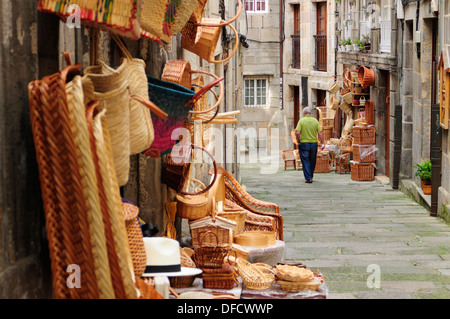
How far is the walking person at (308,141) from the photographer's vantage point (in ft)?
59.6

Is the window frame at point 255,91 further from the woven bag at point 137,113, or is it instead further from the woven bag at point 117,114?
the woven bag at point 117,114

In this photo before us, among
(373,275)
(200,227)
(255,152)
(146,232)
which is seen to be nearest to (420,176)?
(373,275)

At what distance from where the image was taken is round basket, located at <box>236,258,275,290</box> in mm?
5531

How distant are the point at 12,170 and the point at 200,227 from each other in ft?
12.1

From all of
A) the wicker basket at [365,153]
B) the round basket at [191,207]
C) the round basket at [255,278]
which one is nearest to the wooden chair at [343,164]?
the wicker basket at [365,153]

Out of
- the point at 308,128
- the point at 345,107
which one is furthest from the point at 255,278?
the point at 345,107

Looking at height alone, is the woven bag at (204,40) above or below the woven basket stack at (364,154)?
above

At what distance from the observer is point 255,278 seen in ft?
18.2

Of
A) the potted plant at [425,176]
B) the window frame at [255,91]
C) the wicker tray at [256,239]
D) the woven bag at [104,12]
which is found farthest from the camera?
the window frame at [255,91]

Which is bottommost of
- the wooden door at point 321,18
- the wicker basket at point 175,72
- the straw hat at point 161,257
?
the straw hat at point 161,257

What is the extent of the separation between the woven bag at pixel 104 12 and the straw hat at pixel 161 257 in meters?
1.27

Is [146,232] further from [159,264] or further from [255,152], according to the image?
[255,152]

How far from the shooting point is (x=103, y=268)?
2871mm

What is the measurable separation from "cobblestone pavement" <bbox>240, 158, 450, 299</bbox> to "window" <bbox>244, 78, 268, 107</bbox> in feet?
48.6
